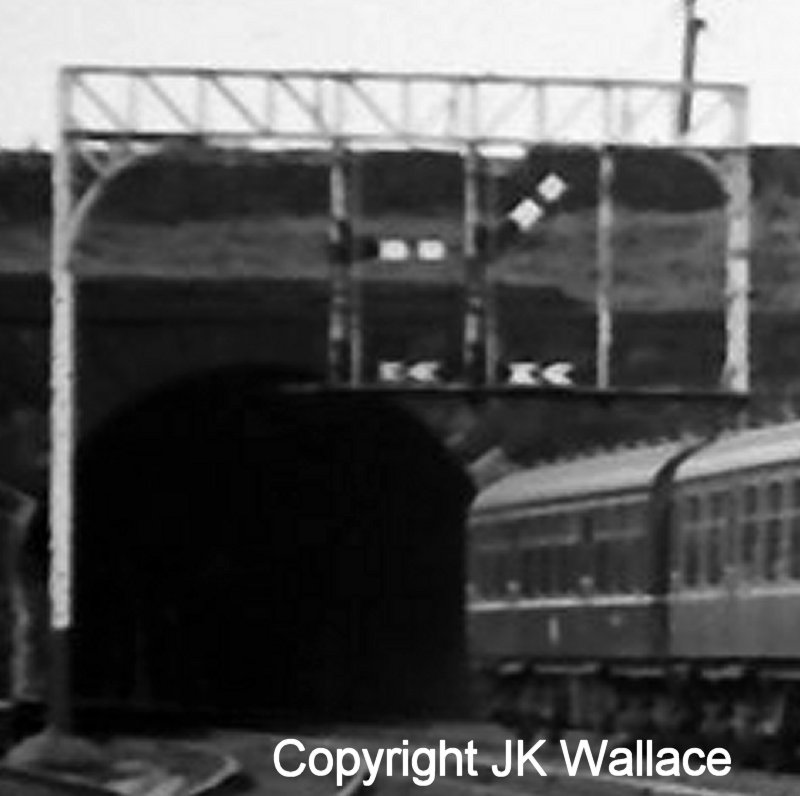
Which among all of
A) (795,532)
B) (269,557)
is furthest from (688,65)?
(269,557)

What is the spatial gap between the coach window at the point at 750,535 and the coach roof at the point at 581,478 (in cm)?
284

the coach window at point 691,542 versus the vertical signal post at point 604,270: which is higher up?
the vertical signal post at point 604,270

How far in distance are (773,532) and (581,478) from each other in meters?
5.98

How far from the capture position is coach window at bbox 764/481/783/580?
23016 millimetres

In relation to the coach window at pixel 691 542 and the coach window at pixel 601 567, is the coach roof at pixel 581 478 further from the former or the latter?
the coach window at pixel 691 542

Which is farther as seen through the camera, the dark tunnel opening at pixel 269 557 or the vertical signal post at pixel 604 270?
the dark tunnel opening at pixel 269 557

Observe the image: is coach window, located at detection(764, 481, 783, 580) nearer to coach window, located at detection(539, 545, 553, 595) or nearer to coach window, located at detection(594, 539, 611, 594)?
coach window, located at detection(594, 539, 611, 594)

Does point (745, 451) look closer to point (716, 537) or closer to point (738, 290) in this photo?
point (716, 537)

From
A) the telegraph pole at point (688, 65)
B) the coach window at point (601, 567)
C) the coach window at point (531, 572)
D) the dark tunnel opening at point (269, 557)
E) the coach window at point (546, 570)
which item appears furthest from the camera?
the dark tunnel opening at point (269, 557)

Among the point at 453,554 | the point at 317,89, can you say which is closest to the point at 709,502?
the point at 317,89

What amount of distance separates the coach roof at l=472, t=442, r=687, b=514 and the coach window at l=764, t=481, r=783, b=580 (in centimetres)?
342

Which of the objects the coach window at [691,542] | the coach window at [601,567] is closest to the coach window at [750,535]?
the coach window at [691,542]

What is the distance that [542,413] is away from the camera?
33188 mm

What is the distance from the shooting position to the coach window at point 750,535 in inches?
926
